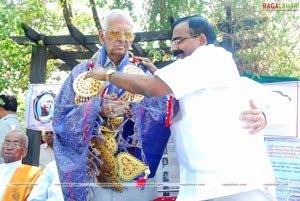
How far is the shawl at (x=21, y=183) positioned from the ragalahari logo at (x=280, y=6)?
97.2 inches

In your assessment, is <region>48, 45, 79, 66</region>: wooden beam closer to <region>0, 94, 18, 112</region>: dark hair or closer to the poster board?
<region>0, 94, 18, 112</region>: dark hair

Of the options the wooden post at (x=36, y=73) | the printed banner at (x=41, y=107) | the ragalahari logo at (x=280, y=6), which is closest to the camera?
the ragalahari logo at (x=280, y=6)

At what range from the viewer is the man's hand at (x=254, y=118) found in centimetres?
206

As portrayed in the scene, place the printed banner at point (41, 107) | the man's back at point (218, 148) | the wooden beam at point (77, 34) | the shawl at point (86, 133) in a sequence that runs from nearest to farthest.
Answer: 1. the man's back at point (218, 148)
2. the shawl at point (86, 133)
3. the printed banner at point (41, 107)
4. the wooden beam at point (77, 34)

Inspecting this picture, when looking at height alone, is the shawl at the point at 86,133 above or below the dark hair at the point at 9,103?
below

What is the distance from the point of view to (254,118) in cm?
207

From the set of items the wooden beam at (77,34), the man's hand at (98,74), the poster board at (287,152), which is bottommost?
the poster board at (287,152)

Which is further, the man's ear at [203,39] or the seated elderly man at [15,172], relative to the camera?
the seated elderly man at [15,172]

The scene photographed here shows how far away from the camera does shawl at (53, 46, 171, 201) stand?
249 cm

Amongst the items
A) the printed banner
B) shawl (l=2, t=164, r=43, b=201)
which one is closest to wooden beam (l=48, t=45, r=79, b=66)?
the printed banner

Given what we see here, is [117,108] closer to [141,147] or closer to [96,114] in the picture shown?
[96,114]

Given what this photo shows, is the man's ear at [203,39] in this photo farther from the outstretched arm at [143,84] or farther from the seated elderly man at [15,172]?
the seated elderly man at [15,172]

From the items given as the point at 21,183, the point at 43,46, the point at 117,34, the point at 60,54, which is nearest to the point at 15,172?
the point at 21,183

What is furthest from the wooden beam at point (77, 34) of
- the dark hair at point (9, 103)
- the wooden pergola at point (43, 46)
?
the dark hair at point (9, 103)
